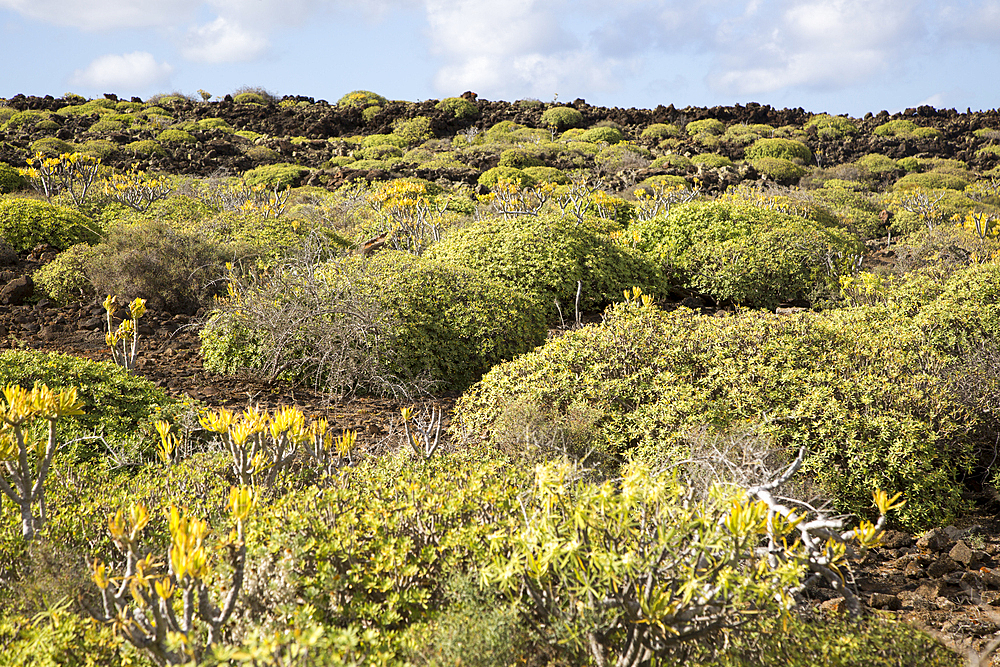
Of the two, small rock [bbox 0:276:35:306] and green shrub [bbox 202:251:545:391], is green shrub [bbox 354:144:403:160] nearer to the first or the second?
small rock [bbox 0:276:35:306]

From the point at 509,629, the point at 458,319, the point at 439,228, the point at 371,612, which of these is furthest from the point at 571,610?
the point at 439,228

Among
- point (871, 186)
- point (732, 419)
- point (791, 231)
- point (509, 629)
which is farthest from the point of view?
point (871, 186)

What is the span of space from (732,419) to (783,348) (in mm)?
888

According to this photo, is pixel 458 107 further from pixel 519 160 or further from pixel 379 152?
pixel 519 160

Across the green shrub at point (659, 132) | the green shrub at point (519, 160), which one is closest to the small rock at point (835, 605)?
the green shrub at point (519, 160)

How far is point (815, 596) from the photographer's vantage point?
3.23 metres

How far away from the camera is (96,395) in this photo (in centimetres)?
433

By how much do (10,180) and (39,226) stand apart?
532 cm

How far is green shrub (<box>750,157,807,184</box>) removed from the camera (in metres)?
19.9

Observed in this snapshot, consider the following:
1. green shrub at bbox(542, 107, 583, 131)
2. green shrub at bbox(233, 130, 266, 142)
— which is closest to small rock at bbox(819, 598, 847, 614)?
green shrub at bbox(233, 130, 266, 142)

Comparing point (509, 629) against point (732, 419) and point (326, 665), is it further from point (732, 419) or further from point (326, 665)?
point (732, 419)

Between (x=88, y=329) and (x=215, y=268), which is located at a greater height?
(x=215, y=268)

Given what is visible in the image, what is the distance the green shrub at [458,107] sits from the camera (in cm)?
3097

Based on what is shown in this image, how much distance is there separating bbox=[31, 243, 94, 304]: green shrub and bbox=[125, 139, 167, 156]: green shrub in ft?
48.8
